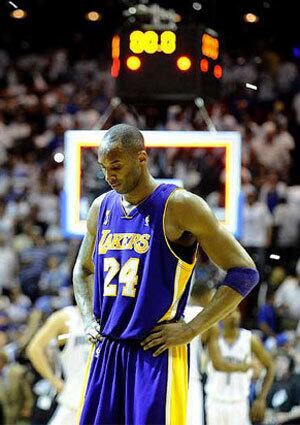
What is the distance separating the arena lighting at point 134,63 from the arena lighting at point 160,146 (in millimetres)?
472

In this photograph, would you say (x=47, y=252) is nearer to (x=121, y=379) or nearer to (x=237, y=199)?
(x=237, y=199)

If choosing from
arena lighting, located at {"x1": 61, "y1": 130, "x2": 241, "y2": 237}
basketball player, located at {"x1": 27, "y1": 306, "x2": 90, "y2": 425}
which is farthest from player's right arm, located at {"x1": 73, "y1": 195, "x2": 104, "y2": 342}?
arena lighting, located at {"x1": 61, "y1": 130, "x2": 241, "y2": 237}

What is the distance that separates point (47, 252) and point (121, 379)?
23.1 feet

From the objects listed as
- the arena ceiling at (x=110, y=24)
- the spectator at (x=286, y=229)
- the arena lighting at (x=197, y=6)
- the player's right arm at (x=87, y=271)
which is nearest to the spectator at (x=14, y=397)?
the spectator at (x=286, y=229)

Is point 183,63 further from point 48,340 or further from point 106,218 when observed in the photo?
point 106,218

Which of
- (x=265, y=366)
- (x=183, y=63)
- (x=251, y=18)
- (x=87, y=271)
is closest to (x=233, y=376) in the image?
(x=265, y=366)

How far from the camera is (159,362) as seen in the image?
14.2 feet

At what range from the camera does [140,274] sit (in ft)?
14.1

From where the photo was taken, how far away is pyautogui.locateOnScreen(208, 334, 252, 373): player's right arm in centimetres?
770

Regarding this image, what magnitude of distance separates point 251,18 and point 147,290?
9.21 m

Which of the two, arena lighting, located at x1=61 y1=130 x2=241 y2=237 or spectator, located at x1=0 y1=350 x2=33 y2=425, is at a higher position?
arena lighting, located at x1=61 y1=130 x2=241 y2=237

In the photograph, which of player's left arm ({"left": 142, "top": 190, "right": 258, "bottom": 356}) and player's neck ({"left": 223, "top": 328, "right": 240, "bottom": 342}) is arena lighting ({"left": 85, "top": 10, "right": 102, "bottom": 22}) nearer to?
player's neck ({"left": 223, "top": 328, "right": 240, "bottom": 342})

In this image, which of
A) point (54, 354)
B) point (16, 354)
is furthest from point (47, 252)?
point (54, 354)

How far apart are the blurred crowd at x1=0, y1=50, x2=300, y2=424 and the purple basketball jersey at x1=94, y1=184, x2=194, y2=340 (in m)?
3.69
